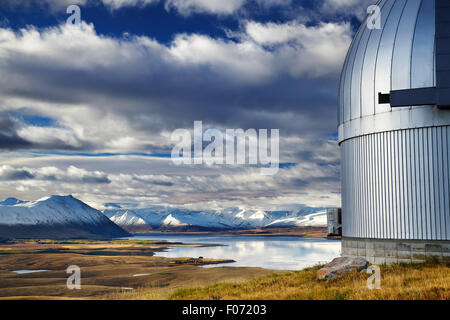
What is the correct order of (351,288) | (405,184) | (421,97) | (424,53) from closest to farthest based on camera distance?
(351,288)
(421,97)
(424,53)
(405,184)

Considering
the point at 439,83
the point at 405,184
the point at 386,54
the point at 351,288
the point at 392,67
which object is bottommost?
the point at 351,288

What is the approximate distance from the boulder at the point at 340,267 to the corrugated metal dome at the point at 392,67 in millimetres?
6475

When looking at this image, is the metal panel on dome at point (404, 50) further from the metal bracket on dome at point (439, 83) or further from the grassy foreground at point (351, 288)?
the grassy foreground at point (351, 288)

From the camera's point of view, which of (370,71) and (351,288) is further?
(370,71)

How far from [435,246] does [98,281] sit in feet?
145

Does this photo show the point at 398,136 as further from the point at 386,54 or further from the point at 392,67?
the point at 386,54

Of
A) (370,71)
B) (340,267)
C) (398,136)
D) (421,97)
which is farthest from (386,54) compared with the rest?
(340,267)

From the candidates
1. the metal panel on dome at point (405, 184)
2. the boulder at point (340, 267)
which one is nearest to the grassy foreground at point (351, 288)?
the boulder at point (340, 267)

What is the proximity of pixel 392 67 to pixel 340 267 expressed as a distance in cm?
973

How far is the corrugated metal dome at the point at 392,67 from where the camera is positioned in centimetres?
2152

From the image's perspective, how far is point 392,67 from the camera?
22203mm
